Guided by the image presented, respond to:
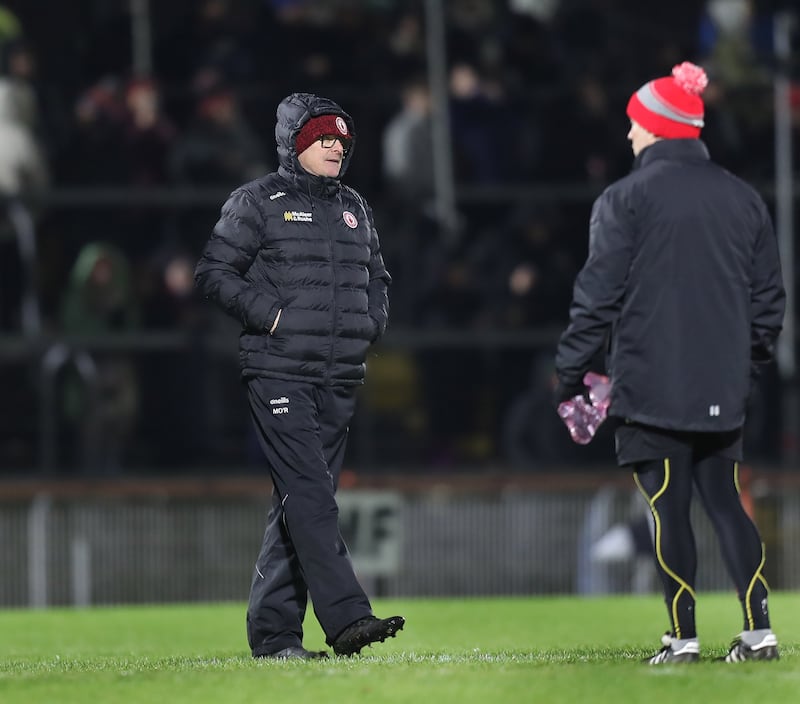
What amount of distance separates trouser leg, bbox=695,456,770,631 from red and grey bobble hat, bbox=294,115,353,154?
5.81 ft

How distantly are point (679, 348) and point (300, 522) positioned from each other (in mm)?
1532

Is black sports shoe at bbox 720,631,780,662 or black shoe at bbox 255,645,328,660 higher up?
black sports shoe at bbox 720,631,780,662

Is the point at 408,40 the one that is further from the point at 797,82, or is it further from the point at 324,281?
the point at 324,281

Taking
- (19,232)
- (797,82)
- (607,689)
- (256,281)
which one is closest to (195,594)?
(19,232)

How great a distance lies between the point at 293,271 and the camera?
23.1 ft

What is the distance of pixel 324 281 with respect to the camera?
707cm

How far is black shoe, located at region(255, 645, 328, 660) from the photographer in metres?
7.00

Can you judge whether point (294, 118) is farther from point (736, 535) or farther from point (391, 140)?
point (391, 140)

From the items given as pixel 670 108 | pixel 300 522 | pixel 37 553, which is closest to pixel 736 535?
pixel 670 108

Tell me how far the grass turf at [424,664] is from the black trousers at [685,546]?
0.19 m

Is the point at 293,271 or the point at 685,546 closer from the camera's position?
the point at 685,546

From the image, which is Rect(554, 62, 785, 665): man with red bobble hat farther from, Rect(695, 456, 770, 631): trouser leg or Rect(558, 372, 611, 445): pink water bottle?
Rect(558, 372, 611, 445): pink water bottle

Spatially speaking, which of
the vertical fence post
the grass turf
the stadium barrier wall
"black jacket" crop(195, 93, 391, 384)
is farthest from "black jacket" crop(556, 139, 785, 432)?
the vertical fence post

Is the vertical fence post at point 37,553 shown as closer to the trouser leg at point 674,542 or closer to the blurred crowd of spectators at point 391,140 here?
the blurred crowd of spectators at point 391,140
